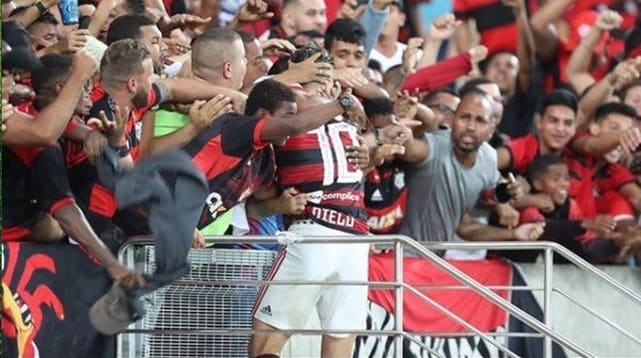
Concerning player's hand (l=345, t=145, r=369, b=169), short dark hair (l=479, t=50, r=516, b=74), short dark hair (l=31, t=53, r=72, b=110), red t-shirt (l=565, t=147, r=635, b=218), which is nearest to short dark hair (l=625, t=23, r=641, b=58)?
short dark hair (l=479, t=50, r=516, b=74)

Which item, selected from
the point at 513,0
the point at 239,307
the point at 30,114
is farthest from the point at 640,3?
the point at 30,114

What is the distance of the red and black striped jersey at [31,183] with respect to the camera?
8250mm

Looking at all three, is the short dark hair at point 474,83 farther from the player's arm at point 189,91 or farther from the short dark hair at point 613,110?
the player's arm at point 189,91

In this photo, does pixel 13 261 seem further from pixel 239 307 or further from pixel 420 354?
pixel 420 354

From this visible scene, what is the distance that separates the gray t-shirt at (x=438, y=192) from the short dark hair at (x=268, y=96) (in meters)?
2.06

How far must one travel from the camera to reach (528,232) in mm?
11367

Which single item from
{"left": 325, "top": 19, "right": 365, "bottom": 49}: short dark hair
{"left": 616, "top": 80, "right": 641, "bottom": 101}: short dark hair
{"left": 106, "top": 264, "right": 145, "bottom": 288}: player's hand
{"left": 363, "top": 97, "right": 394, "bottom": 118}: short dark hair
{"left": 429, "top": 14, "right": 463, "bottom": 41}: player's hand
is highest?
{"left": 429, "top": 14, "right": 463, "bottom": 41}: player's hand

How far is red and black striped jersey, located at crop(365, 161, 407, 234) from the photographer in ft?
35.9

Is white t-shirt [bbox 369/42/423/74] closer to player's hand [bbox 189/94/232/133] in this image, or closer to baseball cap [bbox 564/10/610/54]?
baseball cap [bbox 564/10/610/54]

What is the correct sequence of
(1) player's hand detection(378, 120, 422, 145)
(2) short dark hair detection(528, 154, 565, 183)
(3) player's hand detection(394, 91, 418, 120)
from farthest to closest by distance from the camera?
(2) short dark hair detection(528, 154, 565, 183)
(3) player's hand detection(394, 91, 418, 120)
(1) player's hand detection(378, 120, 422, 145)

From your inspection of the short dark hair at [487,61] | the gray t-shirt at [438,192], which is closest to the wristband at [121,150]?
the gray t-shirt at [438,192]

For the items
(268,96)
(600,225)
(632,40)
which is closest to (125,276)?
(268,96)

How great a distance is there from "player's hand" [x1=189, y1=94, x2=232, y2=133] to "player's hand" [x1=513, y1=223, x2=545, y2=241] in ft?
9.99

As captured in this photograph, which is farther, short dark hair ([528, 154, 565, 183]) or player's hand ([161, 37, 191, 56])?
short dark hair ([528, 154, 565, 183])
